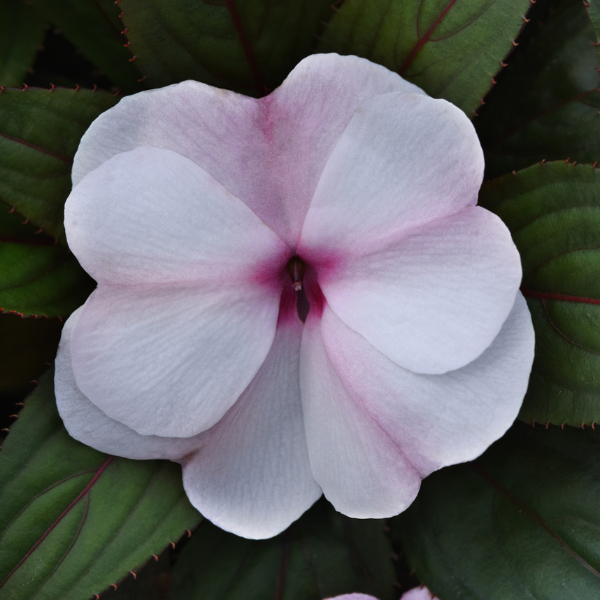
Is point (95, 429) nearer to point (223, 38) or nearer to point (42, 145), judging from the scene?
point (42, 145)

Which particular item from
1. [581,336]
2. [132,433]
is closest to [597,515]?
[581,336]

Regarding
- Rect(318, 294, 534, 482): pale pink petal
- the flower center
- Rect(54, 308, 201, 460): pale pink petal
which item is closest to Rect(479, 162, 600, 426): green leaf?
Rect(318, 294, 534, 482): pale pink petal

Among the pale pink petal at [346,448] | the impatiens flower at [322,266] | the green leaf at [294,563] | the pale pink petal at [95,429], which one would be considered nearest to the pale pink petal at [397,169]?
the impatiens flower at [322,266]

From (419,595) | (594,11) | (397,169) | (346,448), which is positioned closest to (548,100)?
(594,11)

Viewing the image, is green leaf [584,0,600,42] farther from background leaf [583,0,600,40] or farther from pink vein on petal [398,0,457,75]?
pink vein on petal [398,0,457,75]

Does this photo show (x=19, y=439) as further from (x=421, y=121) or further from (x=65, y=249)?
(x=421, y=121)
